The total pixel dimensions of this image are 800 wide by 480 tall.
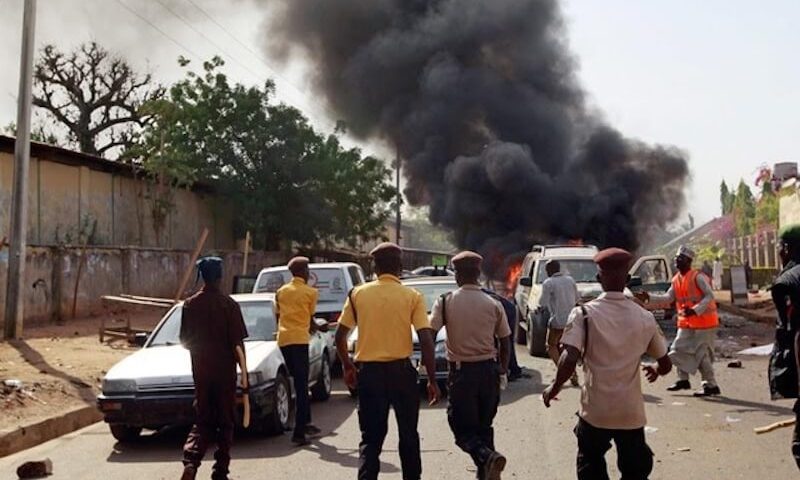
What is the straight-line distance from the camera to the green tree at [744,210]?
5150 centimetres

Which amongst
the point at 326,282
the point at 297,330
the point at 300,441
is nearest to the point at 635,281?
the point at 326,282

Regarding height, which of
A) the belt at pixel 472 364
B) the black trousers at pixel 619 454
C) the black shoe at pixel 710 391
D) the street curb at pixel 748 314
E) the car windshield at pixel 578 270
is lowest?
the black shoe at pixel 710 391

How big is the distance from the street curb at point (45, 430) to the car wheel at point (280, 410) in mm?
2410

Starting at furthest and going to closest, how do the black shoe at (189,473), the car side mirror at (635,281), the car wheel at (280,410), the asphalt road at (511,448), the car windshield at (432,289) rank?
the car side mirror at (635,281) < the car windshield at (432,289) < the car wheel at (280,410) < the asphalt road at (511,448) < the black shoe at (189,473)

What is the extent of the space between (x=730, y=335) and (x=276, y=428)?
505 inches

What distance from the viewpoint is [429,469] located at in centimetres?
712

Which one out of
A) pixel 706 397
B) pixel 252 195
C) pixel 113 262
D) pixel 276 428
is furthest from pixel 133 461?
pixel 252 195

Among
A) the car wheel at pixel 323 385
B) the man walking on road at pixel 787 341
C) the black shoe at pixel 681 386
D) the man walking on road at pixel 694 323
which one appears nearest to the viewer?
the man walking on road at pixel 787 341

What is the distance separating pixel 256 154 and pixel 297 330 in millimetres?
25474

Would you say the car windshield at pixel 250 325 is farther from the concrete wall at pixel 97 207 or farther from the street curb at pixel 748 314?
the street curb at pixel 748 314

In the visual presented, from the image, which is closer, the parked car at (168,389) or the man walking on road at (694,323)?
the parked car at (168,389)

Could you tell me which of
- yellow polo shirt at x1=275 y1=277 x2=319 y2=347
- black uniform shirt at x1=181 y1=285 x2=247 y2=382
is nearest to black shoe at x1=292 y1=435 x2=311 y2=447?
yellow polo shirt at x1=275 y1=277 x2=319 y2=347

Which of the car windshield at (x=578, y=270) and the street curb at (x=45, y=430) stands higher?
the car windshield at (x=578, y=270)

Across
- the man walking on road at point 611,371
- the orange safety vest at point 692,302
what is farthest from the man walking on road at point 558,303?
the man walking on road at point 611,371
